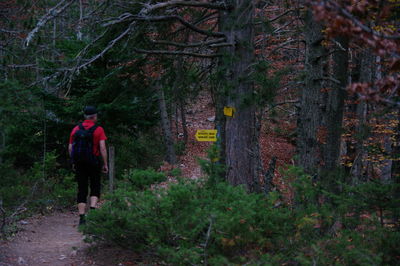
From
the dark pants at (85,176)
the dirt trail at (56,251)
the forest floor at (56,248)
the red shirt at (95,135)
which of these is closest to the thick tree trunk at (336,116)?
the forest floor at (56,248)

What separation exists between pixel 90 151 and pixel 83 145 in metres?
0.15

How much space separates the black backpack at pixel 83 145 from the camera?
23.2ft

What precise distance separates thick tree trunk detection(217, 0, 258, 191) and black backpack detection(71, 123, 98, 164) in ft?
9.99

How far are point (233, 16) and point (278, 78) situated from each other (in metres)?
1.52

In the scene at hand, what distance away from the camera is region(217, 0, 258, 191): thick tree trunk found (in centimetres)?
895

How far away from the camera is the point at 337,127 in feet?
38.2

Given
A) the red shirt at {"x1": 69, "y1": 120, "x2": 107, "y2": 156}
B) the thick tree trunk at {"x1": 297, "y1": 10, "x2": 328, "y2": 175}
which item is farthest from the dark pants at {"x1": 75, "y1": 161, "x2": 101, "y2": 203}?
the thick tree trunk at {"x1": 297, "y1": 10, "x2": 328, "y2": 175}

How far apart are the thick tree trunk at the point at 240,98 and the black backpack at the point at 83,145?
3046 mm

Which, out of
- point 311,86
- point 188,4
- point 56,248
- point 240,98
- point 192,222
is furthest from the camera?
point 240,98

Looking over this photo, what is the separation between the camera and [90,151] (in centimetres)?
713

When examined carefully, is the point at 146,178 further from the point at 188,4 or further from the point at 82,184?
the point at 188,4

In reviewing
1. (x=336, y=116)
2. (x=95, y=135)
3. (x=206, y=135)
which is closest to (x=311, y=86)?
(x=206, y=135)

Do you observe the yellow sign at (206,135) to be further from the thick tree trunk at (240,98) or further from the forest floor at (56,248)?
the forest floor at (56,248)

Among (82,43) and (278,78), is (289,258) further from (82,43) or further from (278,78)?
(82,43)
